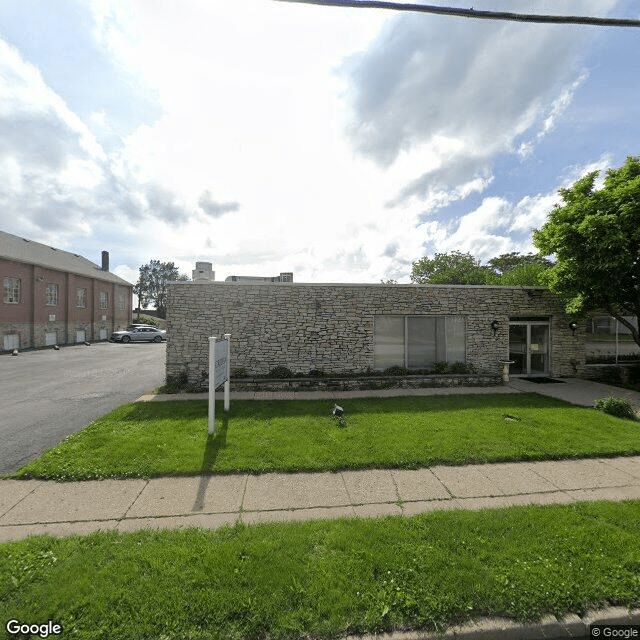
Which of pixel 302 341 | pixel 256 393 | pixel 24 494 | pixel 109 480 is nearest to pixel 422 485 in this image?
pixel 109 480

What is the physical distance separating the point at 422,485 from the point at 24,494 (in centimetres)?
550

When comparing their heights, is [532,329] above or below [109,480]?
above

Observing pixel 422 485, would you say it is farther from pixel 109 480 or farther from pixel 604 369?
pixel 604 369

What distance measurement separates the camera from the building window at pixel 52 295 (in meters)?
27.3

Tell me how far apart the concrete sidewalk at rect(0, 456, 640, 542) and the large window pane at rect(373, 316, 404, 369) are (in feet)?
21.2

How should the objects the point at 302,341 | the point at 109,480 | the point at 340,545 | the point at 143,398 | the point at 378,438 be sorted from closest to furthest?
the point at 340,545
the point at 109,480
the point at 378,438
the point at 143,398
the point at 302,341

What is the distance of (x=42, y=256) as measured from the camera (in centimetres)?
2844

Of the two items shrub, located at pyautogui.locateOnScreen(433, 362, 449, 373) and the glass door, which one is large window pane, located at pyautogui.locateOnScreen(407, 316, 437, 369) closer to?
shrub, located at pyautogui.locateOnScreen(433, 362, 449, 373)

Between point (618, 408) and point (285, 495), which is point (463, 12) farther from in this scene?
point (618, 408)

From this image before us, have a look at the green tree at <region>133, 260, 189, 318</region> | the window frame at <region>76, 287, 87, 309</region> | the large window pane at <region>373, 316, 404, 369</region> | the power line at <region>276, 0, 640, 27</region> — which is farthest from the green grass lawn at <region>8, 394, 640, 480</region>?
the green tree at <region>133, 260, 189, 318</region>

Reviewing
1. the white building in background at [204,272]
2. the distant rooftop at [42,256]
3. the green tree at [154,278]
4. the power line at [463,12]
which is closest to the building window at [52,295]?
the distant rooftop at [42,256]

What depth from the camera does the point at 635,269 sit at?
9984mm
